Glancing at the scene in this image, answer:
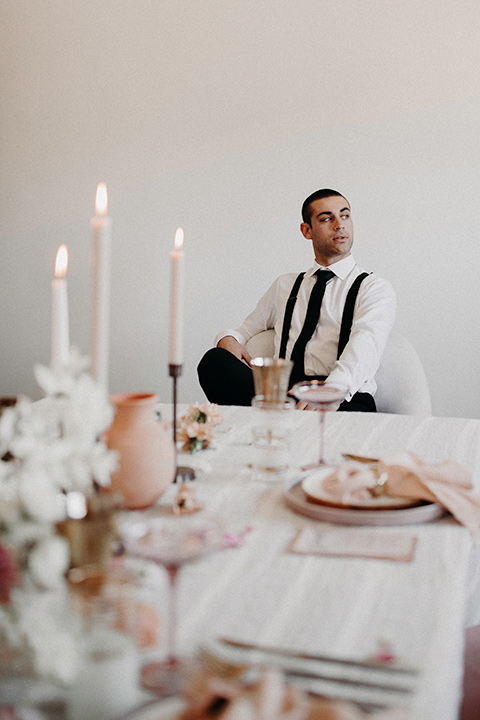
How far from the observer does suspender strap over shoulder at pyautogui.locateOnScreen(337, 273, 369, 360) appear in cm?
275

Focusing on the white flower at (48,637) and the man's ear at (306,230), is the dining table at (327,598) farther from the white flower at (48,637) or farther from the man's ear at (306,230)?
the man's ear at (306,230)

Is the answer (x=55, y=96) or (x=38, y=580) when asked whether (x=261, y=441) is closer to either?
(x=38, y=580)

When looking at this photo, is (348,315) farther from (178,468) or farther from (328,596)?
(328,596)

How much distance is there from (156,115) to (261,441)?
2794 mm

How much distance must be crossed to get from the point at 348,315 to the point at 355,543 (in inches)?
75.8

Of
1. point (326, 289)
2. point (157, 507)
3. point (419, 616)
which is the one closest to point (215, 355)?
point (326, 289)

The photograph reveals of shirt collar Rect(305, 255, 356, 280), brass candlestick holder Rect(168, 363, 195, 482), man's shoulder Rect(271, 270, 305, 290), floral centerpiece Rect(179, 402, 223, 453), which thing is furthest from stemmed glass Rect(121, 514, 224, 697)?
man's shoulder Rect(271, 270, 305, 290)

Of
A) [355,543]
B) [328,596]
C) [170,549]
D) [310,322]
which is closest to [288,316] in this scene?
[310,322]

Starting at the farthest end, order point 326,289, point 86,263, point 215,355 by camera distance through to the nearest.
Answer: point 86,263 < point 326,289 < point 215,355

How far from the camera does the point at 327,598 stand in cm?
76

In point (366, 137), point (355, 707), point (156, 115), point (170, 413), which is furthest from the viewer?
point (156, 115)

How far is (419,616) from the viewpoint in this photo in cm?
72

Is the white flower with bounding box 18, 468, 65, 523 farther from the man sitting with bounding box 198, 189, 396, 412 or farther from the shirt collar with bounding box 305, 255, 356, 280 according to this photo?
the shirt collar with bounding box 305, 255, 356, 280

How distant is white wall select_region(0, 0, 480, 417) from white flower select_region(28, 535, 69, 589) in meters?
2.93
